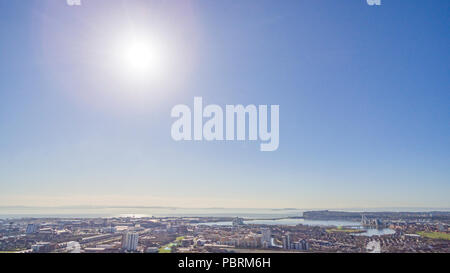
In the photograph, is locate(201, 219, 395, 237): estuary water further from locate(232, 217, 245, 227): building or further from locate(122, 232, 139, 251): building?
locate(122, 232, 139, 251): building

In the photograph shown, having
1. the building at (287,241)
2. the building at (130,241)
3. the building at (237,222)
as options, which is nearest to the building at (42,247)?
the building at (130,241)

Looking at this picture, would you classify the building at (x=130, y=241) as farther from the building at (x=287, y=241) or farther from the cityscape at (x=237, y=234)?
the building at (x=287, y=241)

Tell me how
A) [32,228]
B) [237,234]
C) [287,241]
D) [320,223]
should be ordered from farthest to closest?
[320,223]
[32,228]
[237,234]
[287,241]

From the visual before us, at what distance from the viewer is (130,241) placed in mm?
3066

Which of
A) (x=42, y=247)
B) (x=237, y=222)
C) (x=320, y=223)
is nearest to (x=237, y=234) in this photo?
(x=237, y=222)

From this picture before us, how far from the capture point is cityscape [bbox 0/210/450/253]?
113 inches

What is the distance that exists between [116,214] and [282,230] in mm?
2295

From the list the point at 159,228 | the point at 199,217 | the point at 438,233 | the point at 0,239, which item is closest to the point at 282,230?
the point at 199,217

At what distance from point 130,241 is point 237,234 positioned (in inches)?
53.3

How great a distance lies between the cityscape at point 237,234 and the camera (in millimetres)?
2863

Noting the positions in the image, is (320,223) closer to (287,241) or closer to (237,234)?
(287,241)

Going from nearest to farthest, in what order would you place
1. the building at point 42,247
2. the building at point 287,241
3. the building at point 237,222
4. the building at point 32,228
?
the building at point 42,247, the building at point 287,241, the building at point 32,228, the building at point 237,222
